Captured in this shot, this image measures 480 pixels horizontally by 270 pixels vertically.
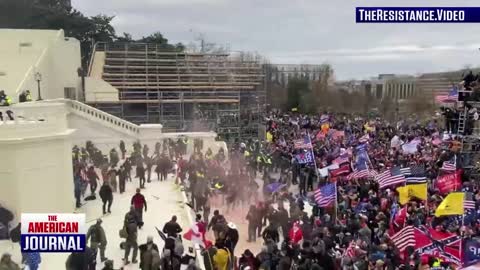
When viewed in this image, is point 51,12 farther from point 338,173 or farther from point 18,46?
point 338,173

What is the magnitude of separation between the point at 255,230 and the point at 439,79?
72.4m

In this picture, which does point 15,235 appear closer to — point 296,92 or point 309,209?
point 309,209

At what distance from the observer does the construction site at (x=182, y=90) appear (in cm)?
3750

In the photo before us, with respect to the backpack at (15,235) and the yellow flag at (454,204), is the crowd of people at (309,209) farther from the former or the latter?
the backpack at (15,235)

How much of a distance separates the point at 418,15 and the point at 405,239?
479cm

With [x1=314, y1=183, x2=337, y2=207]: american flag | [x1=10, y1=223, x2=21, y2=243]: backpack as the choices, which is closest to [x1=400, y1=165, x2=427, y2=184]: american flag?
[x1=314, y1=183, x2=337, y2=207]: american flag

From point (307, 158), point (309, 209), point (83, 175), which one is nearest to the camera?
point (309, 209)

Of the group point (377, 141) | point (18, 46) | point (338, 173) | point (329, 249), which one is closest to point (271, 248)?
point (329, 249)

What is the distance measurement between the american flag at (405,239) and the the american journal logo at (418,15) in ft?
14.8

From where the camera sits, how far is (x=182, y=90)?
41.3 metres

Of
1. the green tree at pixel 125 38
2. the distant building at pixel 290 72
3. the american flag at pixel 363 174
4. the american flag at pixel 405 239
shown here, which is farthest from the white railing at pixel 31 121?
the distant building at pixel 290 72

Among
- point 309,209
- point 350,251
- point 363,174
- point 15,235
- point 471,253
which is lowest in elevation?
point 309,209

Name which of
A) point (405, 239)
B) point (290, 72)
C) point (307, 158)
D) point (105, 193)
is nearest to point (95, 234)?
point (105, 193)

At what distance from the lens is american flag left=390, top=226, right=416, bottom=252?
11.1 meters
